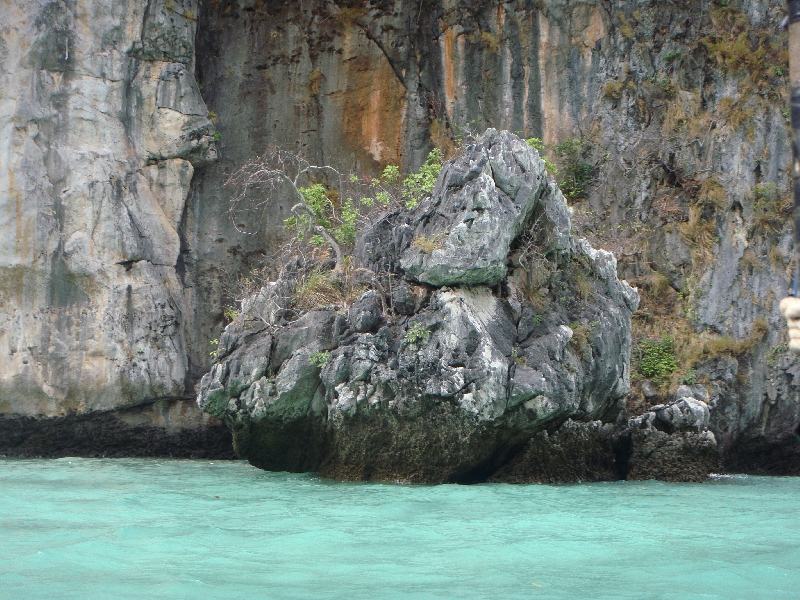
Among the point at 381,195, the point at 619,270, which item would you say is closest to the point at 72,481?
the point at 381,195

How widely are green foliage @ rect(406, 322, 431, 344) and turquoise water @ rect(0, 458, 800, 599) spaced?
1.79 meters

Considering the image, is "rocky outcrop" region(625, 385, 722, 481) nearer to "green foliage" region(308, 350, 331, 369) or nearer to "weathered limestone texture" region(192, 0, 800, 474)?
"weathered limestone texture" region(192, 0, 800, 474)

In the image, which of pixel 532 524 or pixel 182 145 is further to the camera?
pixel 182 145

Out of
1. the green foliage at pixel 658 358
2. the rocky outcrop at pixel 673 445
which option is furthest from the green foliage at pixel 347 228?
the green foliage at pixel 658 358

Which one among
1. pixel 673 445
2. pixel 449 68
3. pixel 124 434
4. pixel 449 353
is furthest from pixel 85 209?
pixel 673 445

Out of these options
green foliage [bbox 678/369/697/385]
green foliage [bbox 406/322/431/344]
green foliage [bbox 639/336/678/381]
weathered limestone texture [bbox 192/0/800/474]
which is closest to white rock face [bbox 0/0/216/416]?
weathered limestone texture [bbox 192/0/800/474]

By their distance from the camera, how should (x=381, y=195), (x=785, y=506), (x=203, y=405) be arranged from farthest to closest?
(x=381, y=195) → (x=203, y=405) → (x=785, y=506)

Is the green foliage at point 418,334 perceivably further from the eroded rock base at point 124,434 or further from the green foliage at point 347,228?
the eroded rock base at point 124,434

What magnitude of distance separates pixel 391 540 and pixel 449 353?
3991 mm

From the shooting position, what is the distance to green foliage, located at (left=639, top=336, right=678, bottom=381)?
13742 mm

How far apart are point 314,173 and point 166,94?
3.30 meters

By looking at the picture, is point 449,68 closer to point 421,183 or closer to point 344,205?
point 344,205

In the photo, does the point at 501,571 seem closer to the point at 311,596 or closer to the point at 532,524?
the point at 311,596

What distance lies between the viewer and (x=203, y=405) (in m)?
11.5
